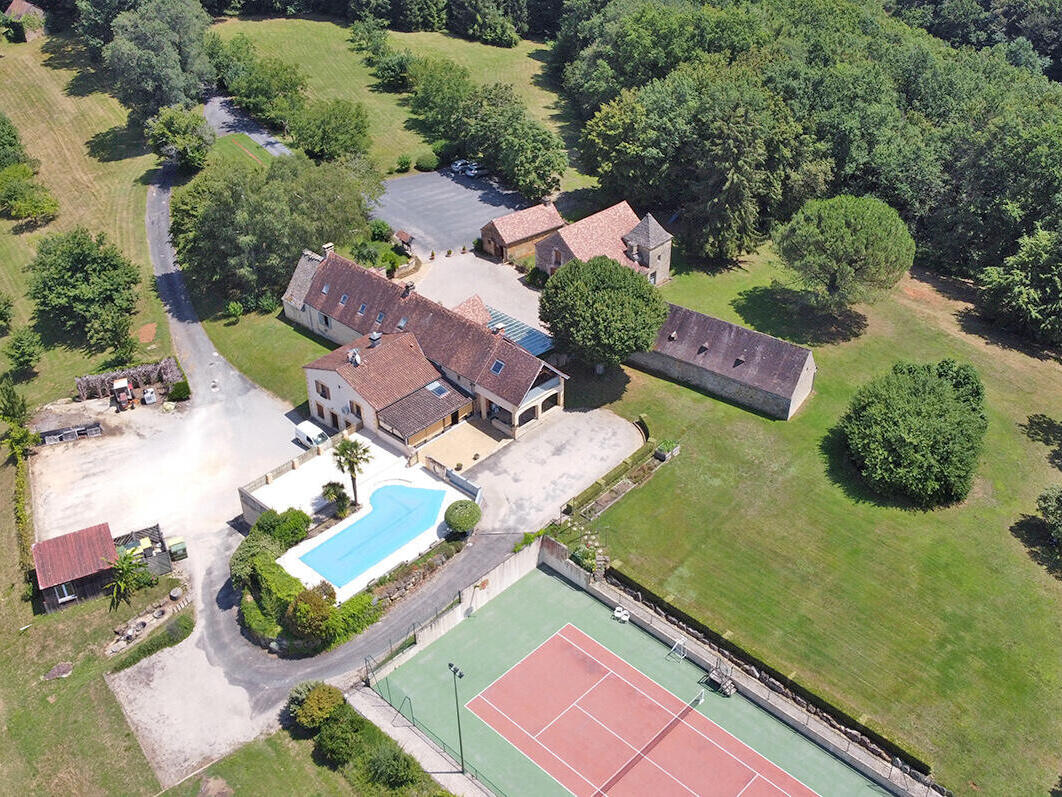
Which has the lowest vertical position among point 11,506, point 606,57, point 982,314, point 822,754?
point 11,506

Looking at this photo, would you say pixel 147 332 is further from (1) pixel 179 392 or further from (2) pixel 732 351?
(2) pixel 732 351

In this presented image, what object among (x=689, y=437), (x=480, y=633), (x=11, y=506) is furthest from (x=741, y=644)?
(x=11, y=506)

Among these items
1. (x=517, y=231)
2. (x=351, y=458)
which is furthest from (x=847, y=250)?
(x=351, y=458)

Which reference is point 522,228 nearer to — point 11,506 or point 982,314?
point 982,314

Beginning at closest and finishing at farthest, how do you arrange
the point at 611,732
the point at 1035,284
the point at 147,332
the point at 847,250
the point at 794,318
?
the point at 611,732 < the point at 847,250 < the point at 1035,284 < the point at 147,332 < the point at 794,318

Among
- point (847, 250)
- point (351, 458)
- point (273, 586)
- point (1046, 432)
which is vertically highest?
point (847, 250)

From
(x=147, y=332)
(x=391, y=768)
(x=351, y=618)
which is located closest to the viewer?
(x=391, y=768)

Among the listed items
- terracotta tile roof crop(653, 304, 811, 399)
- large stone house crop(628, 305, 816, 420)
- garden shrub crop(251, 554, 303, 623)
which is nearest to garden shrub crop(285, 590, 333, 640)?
garden shrub crop(251, 554, 303, 623)
